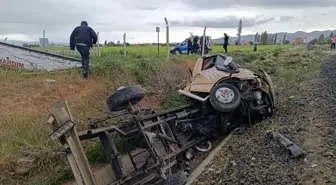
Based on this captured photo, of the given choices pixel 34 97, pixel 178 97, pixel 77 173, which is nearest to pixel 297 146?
pixel 77 173

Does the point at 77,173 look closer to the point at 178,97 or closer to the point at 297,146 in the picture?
the point at 297,146

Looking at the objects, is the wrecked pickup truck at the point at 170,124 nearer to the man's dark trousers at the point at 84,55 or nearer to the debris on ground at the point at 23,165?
the debris on ground at the point at 23,165

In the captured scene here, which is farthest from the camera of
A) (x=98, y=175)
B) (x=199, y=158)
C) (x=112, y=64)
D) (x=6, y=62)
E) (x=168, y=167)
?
(x=6, y=62)

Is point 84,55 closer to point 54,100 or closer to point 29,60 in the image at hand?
→ point 54,100

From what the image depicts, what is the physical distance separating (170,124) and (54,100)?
3.41 metres

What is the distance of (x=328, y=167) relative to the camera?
12.9ft

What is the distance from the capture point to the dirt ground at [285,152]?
13.0 feet

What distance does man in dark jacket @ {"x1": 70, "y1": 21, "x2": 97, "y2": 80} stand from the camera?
920 centimetres

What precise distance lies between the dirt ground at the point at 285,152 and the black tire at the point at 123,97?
4.88ft

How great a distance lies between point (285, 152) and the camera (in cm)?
458

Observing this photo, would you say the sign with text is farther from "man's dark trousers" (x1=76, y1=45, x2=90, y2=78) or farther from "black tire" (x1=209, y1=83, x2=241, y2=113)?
"black tire" (x1=209, y1=83, x2=241, y2=113)

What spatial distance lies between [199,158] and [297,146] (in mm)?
2068

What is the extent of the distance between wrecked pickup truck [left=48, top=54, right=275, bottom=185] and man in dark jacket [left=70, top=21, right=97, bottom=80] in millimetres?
3363

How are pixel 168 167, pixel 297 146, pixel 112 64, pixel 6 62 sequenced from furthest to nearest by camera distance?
pixel 6 62 < pixel 112 64 < pixel 168 167 < pixel 297 146
